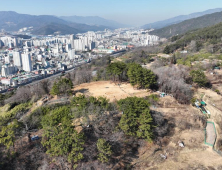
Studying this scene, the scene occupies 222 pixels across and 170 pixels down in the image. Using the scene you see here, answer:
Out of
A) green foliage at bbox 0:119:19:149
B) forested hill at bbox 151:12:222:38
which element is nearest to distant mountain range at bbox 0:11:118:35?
forested hill at bbox 151:12:222:38

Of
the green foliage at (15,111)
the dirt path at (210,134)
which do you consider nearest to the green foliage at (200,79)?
the dirt path at (210,134)

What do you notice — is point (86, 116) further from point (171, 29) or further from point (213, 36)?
point (171, 29)

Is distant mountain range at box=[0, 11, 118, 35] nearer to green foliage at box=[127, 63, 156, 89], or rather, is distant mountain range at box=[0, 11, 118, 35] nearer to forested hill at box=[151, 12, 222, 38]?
forested hill at box=[151, 12, 222, 38]

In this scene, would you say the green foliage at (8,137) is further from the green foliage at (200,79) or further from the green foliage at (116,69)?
the green foliage at (200,79)

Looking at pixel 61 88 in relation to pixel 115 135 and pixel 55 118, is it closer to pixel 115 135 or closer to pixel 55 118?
pixel 55 118

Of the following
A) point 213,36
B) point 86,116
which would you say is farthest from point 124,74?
point 213,36

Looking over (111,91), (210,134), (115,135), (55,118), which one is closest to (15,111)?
(55,118)

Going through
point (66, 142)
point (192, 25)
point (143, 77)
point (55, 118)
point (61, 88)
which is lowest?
point (61, 88)

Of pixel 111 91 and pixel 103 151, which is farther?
pixel 111 91
